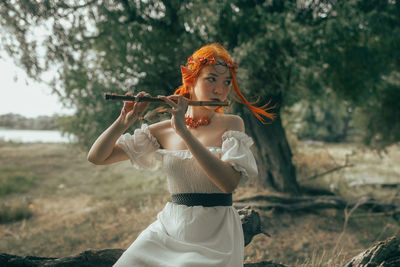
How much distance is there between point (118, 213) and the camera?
625 cm

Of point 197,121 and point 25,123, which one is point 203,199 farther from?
point 25,123

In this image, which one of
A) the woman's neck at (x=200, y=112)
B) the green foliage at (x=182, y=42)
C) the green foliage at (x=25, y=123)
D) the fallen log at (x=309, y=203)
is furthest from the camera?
the green foliage at (x=25, y=123)

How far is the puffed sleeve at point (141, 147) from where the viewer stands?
6.60 feet

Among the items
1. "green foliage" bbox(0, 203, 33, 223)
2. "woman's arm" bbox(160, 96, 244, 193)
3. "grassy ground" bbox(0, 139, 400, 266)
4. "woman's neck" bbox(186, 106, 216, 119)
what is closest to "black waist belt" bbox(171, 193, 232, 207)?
"woman's arm" bbox(160, 96, 244, 193)

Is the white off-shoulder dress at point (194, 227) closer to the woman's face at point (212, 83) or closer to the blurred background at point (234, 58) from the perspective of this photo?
the woman's face at point (212, 83)

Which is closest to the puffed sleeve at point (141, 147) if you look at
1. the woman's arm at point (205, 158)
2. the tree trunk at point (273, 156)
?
the woman's arm at point (205, 158)

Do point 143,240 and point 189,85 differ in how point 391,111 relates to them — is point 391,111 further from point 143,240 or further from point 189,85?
point 143,240

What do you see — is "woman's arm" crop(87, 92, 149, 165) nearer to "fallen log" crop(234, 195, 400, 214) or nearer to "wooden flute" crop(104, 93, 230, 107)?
"wooden flute" crop(104, 93, 230, 107)

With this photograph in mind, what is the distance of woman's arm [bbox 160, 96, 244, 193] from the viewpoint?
1.62 meters

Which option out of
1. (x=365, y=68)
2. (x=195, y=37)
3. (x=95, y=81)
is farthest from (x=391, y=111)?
(x=95, y=81)

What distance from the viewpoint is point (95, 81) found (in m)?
4.60

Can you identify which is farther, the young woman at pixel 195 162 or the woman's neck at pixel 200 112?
the woman's neck at pixel 200 112

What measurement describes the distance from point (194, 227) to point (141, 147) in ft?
2.13

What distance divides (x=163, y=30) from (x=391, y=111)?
6.04 meters
